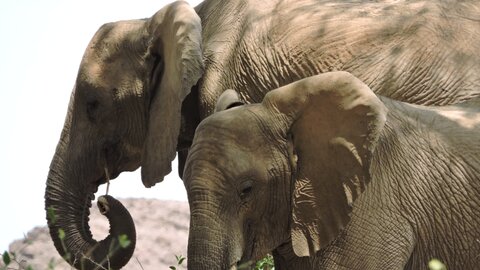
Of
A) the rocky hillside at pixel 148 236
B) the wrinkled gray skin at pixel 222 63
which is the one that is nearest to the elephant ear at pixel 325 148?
the wrinkled gray skin at pixel 222 63

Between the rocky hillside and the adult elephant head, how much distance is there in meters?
5.28

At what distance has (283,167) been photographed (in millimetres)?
8406

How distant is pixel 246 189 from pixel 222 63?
1939 mm

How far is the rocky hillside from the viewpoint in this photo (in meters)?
16.9

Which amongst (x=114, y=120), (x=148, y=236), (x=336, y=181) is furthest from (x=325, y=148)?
(x=148, y=236)

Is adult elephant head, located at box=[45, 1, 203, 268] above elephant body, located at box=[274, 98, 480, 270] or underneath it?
underneath

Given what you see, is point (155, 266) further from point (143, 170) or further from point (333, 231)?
point (333, 231)

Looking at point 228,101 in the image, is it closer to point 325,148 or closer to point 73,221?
point 325,148

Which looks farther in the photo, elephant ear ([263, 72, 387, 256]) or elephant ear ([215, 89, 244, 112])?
elephant ear ([215, 89, 244, 112])

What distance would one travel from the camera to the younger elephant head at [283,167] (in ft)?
26.7

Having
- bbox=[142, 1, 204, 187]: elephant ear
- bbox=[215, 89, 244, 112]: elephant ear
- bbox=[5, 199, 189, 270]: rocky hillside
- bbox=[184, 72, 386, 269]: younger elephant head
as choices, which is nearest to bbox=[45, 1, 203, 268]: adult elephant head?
bbox=[142, 1, 204, 187]: elephant ear

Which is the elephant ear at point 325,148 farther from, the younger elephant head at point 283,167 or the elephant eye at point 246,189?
the elephant eye at point 246,189

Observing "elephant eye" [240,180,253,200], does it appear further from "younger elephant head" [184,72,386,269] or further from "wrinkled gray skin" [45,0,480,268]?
"wrinkled gray skin" [45,0,480,268]

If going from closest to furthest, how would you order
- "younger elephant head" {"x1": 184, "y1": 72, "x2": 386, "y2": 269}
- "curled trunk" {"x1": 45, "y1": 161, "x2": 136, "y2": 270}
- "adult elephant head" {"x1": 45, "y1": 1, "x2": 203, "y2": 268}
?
"younger elephant head" {"x1": 184, "y1": 72, "x2": 386, "y2": 269} < "adult elephant head" {"x1": 45, "y1": 1, "x2": 203, "y2": 268} < "curled trunk" {"x1": 45, "y1": 161, "x2": 136, "y2": 270}
